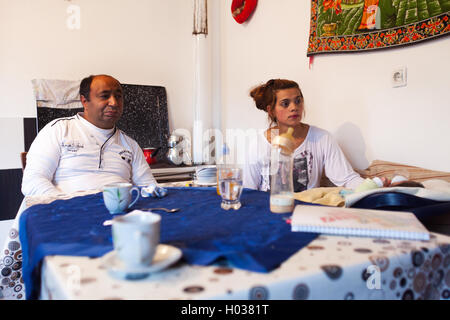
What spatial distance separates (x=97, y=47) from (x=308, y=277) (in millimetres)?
3024

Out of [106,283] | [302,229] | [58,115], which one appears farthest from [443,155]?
[58,115]

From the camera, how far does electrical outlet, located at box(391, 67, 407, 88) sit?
6.61 ft

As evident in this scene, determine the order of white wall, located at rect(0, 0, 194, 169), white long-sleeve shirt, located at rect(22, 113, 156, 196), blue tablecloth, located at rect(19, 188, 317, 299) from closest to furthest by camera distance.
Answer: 1. blue tablecloth, located at rect(19, 188, 317, 299)
2. white long-sleeve shirt, located at rect(22, 113, 156, 196)
3. white wall, located at rect(0, 0, 194, 169)

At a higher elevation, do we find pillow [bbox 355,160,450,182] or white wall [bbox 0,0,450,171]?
white wall [bbox 0,0,450,171]

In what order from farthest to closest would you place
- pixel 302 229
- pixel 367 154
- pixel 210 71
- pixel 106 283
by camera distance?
pixel 210 71 < pixel 367 154 < pixel 302 229 < pixel 106 283

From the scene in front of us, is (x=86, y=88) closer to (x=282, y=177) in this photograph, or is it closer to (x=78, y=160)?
(x=78, y=160)

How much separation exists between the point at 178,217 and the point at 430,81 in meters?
1.65

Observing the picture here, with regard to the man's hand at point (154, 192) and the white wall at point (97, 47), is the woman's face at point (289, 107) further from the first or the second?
the white wall at point (97, 47)

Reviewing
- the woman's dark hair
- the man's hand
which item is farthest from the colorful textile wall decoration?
the man's hand

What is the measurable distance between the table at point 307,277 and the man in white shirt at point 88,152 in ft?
3.87

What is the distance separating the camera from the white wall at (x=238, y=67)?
1.96m

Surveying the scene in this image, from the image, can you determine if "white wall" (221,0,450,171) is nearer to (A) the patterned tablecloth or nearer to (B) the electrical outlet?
(B) the electrical outlet

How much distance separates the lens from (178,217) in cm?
100
